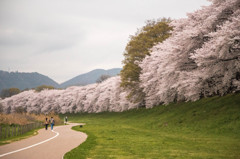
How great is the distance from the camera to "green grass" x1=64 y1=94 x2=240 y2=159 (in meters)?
11.5

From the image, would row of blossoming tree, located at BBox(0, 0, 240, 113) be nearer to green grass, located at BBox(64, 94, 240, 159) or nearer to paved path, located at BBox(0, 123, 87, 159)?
green grass, located at BBox(64, 94, 240, 159)

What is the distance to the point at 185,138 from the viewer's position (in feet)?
57.8

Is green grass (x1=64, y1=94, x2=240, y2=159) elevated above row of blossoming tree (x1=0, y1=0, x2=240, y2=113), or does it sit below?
below

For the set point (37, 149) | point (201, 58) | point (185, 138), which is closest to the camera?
point (37, 149)

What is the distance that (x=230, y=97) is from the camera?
981 inches

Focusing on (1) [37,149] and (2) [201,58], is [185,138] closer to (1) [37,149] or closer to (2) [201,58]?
(2) [201,58]

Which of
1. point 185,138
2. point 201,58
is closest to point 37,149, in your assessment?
point 185,138

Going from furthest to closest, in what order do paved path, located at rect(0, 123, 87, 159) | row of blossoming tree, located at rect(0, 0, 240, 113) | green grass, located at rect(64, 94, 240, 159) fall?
row of blossoming tree, located at rect(0, 0, 240, 113), green grass, located at rect(64, 94, 240, 159), paved path, located at rect(0, 123, 87, 159)

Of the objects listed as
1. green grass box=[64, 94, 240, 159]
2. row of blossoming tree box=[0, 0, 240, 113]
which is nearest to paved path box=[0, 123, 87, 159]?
green grass box=[64, 94, 240, 159]

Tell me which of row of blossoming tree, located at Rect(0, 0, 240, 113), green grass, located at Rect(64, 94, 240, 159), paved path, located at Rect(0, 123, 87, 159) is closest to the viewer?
paved path, located at Rect(0, 123, 87, 159)

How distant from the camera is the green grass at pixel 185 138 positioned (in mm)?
11508

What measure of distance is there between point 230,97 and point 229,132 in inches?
329

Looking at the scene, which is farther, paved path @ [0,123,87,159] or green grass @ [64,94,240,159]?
green grass @ [64,94,240,159]

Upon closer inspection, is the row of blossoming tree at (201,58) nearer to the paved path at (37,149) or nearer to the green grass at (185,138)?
the green grass at (185,138)
